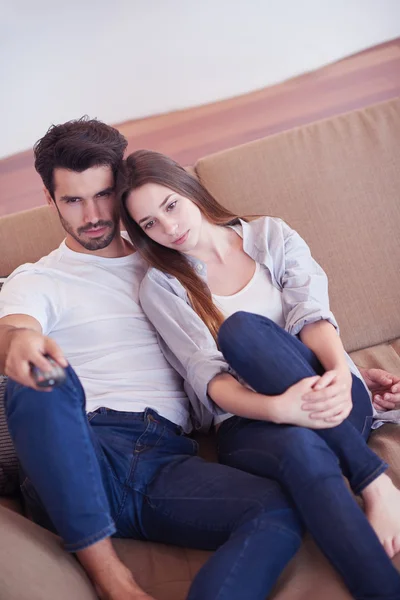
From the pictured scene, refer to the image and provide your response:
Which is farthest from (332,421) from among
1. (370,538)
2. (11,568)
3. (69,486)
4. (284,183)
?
(284,183)

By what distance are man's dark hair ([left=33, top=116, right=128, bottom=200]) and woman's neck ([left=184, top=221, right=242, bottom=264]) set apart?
0.24m

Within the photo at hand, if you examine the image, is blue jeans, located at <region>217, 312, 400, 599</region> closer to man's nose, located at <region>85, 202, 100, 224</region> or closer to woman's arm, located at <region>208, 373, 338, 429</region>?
woman's arm, located at <region>208, 373, 338, 429</region>

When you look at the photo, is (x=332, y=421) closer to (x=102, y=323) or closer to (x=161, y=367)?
(x=161, y=367)

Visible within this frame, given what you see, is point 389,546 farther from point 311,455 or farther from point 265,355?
point 265,355

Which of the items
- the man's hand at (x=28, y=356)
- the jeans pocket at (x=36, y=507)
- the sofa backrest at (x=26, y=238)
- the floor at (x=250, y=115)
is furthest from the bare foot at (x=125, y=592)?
the floor at (x=250, y=115)

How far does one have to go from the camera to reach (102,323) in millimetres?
1514

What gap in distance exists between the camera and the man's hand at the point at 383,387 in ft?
4.85

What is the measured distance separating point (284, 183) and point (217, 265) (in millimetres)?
371

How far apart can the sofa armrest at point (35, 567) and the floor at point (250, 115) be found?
1.41 meters

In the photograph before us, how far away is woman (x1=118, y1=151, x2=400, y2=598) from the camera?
112cm

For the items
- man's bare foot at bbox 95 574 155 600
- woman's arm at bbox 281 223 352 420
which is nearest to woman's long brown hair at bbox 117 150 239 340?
woman's arm at bbox 281 223 352 420

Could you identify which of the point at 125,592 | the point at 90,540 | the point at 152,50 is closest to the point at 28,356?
the point at 90,540

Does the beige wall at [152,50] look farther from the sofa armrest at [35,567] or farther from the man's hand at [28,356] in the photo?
the sofa armrest at [35,567]

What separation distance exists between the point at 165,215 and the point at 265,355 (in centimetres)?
40
